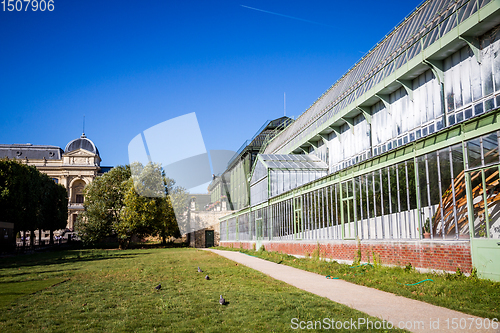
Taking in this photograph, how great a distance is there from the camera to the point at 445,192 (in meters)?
11.0

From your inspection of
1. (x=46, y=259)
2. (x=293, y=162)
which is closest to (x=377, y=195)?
(x=293, y=162)

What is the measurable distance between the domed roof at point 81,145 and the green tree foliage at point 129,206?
60.1 m

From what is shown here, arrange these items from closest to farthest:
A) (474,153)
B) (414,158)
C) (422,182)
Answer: (474,153)
(422,182)
(414,158)

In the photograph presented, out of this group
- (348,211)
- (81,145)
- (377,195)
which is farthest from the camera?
(81,145)

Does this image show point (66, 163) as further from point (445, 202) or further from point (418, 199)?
point (445, 202)

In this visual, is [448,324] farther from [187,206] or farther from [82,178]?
[82,178]

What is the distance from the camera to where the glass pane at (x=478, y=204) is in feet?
31.0

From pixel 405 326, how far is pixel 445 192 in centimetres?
629

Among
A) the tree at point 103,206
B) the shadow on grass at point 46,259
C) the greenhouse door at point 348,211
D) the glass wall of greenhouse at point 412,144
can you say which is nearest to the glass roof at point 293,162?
the glass wall of greenhouse at point 412,144

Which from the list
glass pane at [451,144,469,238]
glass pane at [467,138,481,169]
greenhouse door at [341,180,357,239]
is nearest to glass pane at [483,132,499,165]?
glass pane at [467,138,481,169]

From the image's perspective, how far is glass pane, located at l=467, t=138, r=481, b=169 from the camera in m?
9.76

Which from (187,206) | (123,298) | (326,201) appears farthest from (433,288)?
(187,206)

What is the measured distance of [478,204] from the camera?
9.70 m

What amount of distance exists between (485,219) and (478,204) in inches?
20.5
